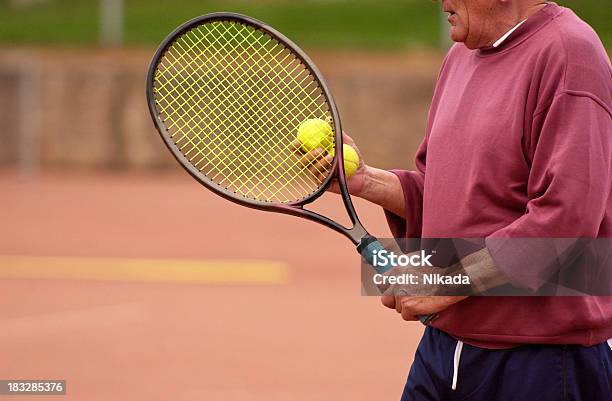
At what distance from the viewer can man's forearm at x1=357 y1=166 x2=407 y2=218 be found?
336 centimetres

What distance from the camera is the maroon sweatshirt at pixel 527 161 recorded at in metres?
2.68

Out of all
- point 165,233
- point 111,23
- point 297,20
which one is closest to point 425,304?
point 165,233

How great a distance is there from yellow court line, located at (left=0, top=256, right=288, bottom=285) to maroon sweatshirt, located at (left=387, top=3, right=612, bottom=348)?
6751 mm

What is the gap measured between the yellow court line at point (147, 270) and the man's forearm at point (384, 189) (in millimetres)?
6356

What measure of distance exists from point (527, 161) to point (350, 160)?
652mm

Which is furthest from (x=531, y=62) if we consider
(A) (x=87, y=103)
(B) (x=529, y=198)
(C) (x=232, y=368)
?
(A) (x=87, y=103)

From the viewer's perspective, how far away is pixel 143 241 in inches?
459

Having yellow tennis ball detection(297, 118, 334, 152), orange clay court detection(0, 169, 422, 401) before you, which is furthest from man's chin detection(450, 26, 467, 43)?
orange clay court detection(0, 169, 422, 401)

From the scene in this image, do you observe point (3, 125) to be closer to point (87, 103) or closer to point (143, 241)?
point (87, 103)

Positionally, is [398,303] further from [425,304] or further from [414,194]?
[414,194]

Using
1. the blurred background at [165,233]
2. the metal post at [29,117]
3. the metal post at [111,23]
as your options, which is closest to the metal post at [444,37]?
the blurred background at [165,233]

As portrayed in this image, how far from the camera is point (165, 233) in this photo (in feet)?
40.0

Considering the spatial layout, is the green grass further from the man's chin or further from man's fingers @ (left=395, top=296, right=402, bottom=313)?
man's fingers @ (left=395, top=296, right=402, bottom=313)

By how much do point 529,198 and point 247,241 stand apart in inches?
352
